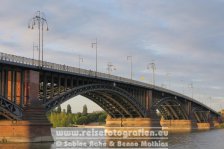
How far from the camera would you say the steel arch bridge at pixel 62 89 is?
221 feet

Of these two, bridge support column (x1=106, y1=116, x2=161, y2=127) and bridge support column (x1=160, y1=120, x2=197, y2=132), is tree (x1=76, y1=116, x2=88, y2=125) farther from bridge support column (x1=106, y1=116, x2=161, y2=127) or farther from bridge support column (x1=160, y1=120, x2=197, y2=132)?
bridge support column (x1=106, y1=116, x2=161, y2=127)

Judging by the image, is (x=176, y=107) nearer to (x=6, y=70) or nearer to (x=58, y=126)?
(x=58, y=126)

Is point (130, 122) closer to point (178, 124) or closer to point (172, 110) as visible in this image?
point (178, 124)

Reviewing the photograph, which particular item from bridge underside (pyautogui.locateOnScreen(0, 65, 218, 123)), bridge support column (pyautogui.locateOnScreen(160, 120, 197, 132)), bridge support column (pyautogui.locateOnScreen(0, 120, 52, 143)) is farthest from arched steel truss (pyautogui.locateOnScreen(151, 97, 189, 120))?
bridge support column (pyautogui.locateOnScreen(0, 120, 52, 143))

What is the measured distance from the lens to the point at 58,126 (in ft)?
439

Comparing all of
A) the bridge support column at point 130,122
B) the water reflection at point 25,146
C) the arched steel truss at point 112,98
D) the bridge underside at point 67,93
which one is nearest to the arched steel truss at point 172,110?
the bridge underside at point 67,93

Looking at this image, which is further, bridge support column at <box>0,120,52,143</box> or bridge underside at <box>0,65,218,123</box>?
bridge underside at <box>0,65,218,123</box>

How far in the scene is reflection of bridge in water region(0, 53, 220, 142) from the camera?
6694 centimetres

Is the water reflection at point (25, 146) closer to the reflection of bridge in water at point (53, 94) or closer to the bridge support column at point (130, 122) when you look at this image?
the reflection of bridge in water at point (53, 94)

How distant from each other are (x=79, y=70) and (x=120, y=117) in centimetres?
3702

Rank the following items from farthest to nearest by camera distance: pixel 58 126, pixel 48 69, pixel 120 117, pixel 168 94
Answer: pixel 168 94 < pixel 58 126 < pixel 120 117 < pixel 48 69

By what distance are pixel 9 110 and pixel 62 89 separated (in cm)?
1842

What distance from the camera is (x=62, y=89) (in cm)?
8256

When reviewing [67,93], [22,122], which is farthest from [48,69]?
[22,122]
